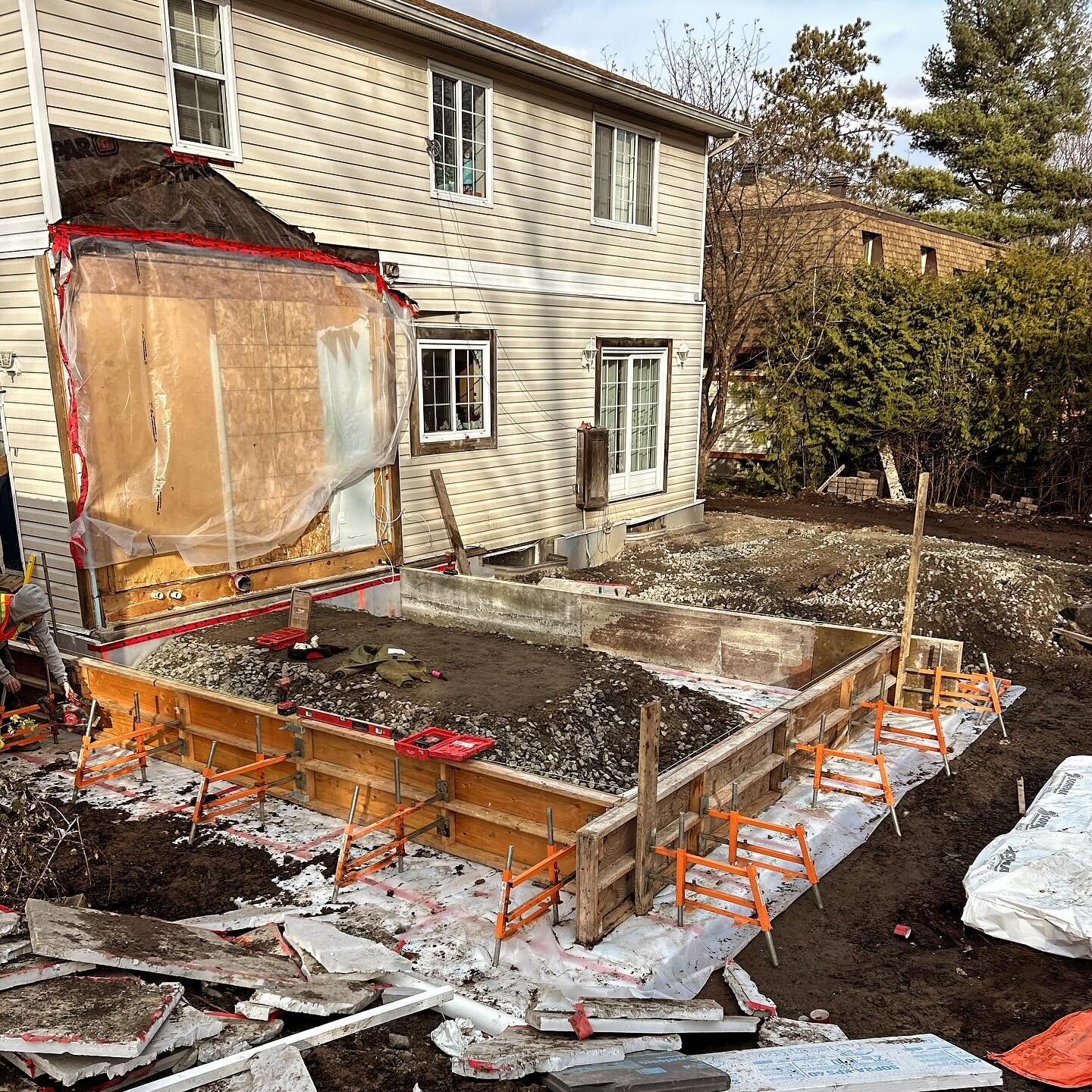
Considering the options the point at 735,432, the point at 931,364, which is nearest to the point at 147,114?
the point at 931,364

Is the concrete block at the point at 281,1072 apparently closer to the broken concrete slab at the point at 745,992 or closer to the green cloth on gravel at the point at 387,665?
the broken concrete slab at the point at 745,992

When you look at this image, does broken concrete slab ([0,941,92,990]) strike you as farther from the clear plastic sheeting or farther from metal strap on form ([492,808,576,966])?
the clear plastic sheeting

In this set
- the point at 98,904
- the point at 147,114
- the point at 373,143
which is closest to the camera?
the point at 98,904

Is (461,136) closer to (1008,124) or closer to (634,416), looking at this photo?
(634,416)

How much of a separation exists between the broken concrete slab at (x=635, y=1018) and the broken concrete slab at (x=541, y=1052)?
37 millimetres

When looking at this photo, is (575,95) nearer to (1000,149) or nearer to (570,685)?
(570,685)

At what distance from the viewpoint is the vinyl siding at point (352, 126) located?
718 cm

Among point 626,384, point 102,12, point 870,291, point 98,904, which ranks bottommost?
point 98,904

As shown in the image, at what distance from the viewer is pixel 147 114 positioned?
746 cm

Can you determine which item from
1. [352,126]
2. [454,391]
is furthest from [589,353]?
[352,126]

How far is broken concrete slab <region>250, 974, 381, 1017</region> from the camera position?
11.6 ft

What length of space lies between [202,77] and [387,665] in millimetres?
5468

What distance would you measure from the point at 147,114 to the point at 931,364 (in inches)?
550

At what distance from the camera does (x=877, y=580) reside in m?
10.9
